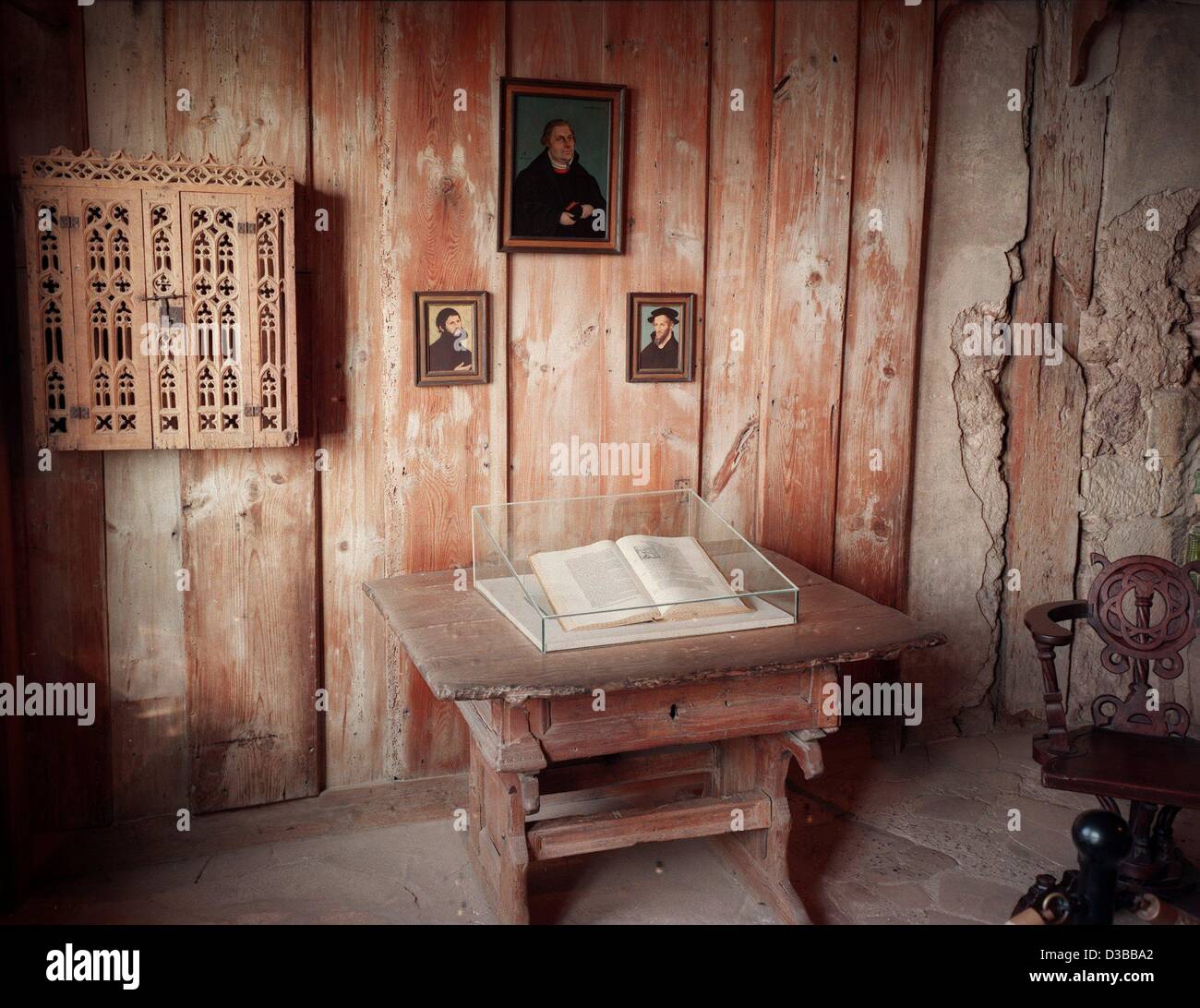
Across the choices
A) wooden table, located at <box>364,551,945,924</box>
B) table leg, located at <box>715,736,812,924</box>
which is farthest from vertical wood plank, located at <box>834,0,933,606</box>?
table leg, located at <box>715,736,812,924</box>

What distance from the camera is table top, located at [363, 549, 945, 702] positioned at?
2703mm

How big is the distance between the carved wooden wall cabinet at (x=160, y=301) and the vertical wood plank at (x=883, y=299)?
2164mm

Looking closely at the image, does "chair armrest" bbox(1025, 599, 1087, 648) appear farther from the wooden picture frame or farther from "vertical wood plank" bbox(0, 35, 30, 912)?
"vertical wood plank" bbox(0, 35, 30, 912)

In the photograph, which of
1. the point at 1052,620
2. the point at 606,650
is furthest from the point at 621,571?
the point at 1052,620

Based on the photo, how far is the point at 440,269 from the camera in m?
3.63

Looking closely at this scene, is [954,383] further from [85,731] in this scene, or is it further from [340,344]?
[85,731]

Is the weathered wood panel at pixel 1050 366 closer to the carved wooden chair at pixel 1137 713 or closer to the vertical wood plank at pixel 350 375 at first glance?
the carved wooden chair at pixel 1137 713

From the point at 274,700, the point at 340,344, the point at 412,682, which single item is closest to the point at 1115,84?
the point at 340,344

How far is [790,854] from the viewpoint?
144 inches

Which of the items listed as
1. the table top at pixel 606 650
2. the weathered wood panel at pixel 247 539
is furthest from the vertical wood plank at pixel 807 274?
the weathered wood panel at pixel 247 539

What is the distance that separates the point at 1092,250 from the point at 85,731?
4.27 m

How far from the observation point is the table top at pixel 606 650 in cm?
270

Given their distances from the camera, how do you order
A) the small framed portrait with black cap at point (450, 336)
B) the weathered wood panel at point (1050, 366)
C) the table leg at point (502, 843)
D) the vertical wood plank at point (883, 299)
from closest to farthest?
the table leg at point (502, 843) < the small framed portrait with black cap at point (450, 336) < the vertical wood plank at point (883, 299) < the weathered wood panel at point (1050, 366)

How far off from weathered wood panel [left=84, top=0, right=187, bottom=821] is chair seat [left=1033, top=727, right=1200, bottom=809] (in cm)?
280
